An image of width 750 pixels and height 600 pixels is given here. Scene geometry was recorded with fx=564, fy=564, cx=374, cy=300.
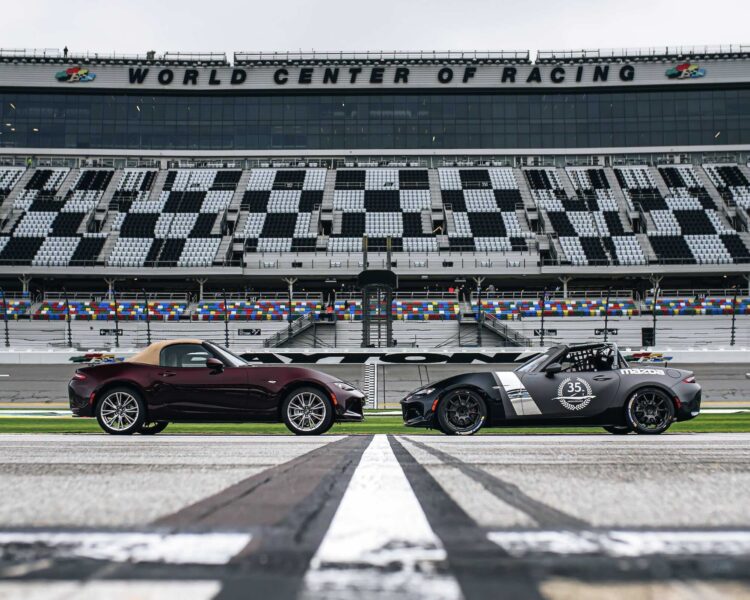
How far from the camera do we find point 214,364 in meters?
7.55

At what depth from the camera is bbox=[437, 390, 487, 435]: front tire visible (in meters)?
7.59

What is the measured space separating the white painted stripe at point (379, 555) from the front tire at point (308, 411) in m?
5.68

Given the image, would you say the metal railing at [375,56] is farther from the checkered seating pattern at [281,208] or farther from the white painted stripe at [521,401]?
the white painted stripe at [521,401]

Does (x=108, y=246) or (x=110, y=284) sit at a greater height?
(x=108, y=246)

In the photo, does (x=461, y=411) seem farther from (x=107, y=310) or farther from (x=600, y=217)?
(x=600, y=217)

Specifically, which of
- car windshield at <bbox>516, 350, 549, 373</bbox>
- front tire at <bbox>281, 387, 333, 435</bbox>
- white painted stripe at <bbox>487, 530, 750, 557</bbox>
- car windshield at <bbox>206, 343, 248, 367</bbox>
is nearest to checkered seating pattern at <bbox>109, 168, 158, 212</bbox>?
car windshield at <bbox>206, 343, 248, 367</bbox>

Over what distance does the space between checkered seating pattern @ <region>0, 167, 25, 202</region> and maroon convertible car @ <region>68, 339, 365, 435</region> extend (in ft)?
156

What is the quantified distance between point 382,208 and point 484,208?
27.0ft

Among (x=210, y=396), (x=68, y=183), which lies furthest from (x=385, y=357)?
(x=68, y=183)

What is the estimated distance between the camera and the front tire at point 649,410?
25.2 feet

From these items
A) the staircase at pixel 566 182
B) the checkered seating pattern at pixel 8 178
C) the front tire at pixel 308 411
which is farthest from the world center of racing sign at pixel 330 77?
the front tire at pixel 308 411

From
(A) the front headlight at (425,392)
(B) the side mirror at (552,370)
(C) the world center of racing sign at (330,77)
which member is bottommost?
(A) the front headlight at (425,392)

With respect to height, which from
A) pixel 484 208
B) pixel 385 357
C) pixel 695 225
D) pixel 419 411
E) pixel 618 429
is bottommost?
pixel 618 429

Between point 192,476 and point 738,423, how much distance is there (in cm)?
1033
